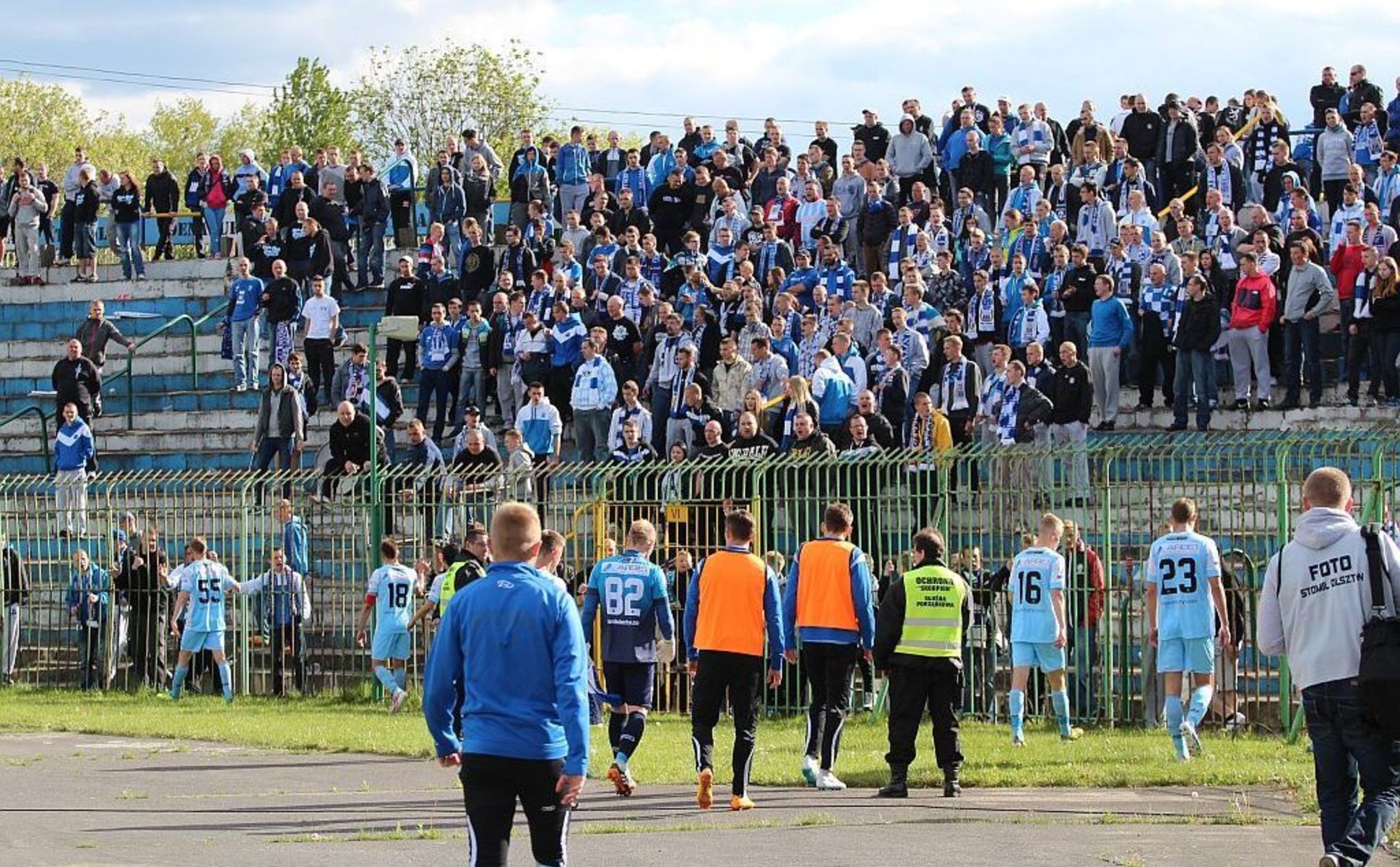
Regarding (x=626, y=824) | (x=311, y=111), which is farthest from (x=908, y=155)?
(x=311, y=111)

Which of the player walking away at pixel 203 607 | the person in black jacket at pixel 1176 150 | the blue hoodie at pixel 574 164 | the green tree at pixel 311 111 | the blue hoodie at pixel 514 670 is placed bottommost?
the player walking away at pixel 203 607

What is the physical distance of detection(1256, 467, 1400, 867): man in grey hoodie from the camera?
10.5 metres

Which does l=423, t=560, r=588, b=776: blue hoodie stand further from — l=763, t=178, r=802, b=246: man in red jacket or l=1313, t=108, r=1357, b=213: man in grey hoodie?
l=763, t=178, r=802, b=246: man in red jacket

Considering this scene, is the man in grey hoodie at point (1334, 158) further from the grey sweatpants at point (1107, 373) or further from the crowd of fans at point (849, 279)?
the grey sweatpants at point (1107, 373)

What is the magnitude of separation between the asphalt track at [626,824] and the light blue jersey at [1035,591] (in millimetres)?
2873

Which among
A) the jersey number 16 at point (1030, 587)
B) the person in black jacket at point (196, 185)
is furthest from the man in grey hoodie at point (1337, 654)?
the person in black jacket at point (196, 185)

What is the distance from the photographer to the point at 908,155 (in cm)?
3019

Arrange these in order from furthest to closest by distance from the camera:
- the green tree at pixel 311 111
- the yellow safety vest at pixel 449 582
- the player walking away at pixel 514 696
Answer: the green tree at pixel 311 111 < the yellow safety vest at pixel 449 582 < the player walking away at pixel 514 696

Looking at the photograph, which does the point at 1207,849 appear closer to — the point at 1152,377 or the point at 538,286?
the point at 1152,377

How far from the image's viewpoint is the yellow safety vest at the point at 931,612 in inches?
608

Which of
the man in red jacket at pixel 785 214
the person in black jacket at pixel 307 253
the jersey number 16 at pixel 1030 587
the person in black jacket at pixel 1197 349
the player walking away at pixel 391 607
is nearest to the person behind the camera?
the jersey number 16 at pixel 1030 587

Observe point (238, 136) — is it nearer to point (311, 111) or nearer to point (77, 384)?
point (311, 111)

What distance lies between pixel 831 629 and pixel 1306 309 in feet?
33.2

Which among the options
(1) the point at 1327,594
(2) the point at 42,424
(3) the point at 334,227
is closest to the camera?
(1) the point at 1327,594
